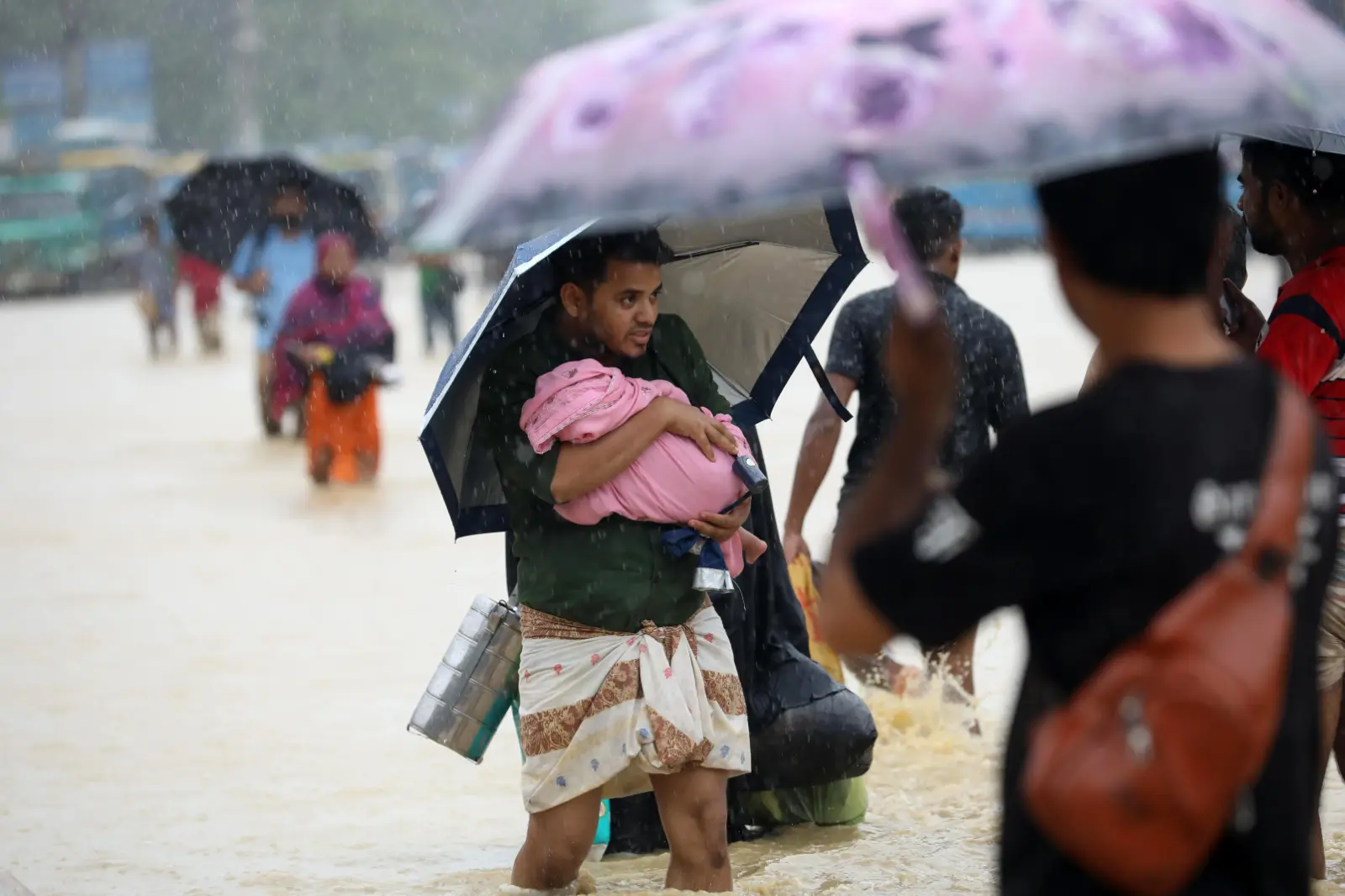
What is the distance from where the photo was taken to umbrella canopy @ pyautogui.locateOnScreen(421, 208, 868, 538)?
4.32m

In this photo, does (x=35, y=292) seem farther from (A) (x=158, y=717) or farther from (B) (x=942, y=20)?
(B) (x=942, y=20)

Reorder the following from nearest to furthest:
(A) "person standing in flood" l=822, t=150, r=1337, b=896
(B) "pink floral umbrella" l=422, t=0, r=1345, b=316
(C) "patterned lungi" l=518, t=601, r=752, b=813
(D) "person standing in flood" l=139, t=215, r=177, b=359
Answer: (A) "person standing in flood" l=822, t=150, r=1337, b=896 → (B) "pink floral umbrella" l=422, t=0, r=1345, b=316 → (C) "patterned lungi" l=518, t=601, r=752, b=813 → (D) "person standing in flood" l=139, t=215, r=177, b=359

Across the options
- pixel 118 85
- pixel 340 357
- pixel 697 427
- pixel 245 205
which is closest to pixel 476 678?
pixel 697 427

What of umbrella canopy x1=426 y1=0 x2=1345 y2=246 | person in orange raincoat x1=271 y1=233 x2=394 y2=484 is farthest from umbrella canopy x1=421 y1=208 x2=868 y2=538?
person in orange raincoat x1=271 y1=233 x2=394 y2=484

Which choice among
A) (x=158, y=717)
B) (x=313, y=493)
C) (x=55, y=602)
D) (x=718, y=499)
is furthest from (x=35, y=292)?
(x=718, y=499)

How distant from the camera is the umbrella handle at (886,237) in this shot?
211 cm

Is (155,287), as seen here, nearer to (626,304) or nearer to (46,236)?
(46,236)

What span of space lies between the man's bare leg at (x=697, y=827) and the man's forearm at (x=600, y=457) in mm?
661

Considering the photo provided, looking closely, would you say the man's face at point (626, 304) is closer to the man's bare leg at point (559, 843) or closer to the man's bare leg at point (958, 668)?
the man's bare leg at point (559, 843)

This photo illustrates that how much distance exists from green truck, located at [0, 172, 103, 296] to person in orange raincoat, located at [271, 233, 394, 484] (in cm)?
2971

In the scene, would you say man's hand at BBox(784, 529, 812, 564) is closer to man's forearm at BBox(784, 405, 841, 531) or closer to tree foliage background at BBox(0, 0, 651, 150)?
man's forearm at BBox(784, 405, 841, 531)

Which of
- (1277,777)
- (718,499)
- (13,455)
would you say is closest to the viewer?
(1277,777)

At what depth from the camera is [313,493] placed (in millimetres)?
13117

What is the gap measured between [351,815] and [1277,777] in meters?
3.95
